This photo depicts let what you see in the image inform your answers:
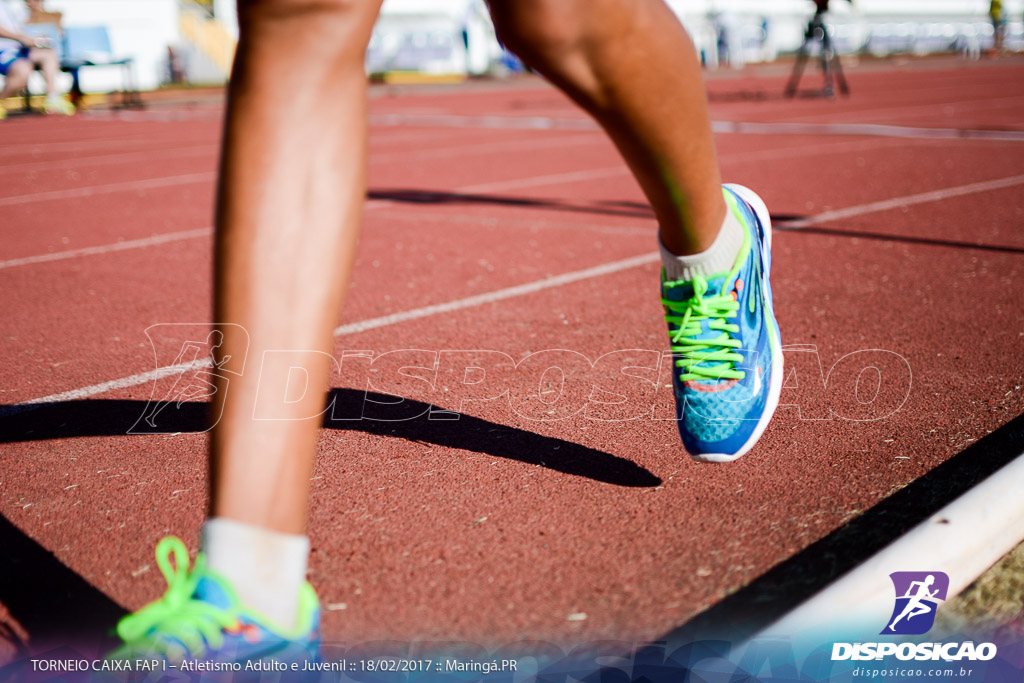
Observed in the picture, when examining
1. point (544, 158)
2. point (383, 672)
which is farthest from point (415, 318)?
point (544, 158)

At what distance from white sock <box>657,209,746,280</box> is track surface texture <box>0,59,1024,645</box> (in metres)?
0.54

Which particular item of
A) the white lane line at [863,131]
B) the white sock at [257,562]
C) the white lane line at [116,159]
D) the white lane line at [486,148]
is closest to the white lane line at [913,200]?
the white lane line at [863,131]

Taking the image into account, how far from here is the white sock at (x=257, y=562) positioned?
1.28 metres

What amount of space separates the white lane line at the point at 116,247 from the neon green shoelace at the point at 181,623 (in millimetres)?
4751

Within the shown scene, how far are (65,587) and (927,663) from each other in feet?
5.12

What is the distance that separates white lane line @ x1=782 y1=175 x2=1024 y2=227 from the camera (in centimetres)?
620

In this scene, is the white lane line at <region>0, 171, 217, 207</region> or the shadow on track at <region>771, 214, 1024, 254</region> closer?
the shadow on track at <region>771, 214, 1024, 254</region>

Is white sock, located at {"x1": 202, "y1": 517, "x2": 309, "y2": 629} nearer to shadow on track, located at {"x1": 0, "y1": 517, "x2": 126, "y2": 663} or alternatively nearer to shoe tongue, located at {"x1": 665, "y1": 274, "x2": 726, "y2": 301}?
shadow on track, located at {"x1": 0, "y1": 517, "x2": 126, "y2": 663}

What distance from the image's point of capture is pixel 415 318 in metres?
4.04

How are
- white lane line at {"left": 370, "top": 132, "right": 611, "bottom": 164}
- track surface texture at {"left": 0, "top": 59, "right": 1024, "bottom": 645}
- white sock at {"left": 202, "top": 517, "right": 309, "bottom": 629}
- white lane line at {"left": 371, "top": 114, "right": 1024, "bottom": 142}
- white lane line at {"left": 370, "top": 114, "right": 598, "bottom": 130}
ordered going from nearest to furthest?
white sock at {"left": 202, "top": 517, "right": 309, "bottom": 629}
track surface texture at {"left": 0, "top": 59, "right": 1024, "bottom": 645}
white lane line at {"left": 370, "top": 132, "right": 611, "bottom": 164}
white lane line at {"left": 371, "top": 114, "right": 1024, "bottom": 142}
white lane line at {"left": 370, "top": 114, "right": 598, "bottom": 130}

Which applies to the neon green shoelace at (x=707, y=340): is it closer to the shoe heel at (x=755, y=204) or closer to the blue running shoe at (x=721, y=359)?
the blue running shoe at (x=721, y=359)

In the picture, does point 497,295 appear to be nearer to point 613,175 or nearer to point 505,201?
point 505,201

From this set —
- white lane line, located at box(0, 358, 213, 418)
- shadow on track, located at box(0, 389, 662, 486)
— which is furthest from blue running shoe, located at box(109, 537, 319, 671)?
white lane line, located at box(0, 358, 213, 418)

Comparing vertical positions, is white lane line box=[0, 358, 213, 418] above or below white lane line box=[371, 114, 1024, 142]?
above
